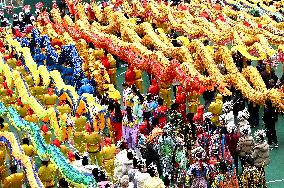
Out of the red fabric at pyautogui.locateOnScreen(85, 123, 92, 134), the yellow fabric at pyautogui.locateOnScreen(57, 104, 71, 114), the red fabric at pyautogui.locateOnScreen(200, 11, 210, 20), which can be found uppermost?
the red fabric at pyautogui.locateOnScreen(200, 11, 210, 20)

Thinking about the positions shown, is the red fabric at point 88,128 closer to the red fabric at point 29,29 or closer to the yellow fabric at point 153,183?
the yellow fabric at point 153,183

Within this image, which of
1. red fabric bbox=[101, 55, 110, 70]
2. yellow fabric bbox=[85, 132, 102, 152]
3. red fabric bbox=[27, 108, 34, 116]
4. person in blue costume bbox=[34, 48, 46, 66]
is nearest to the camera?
yellow fabric bbox=[85, 132, 102, 152]

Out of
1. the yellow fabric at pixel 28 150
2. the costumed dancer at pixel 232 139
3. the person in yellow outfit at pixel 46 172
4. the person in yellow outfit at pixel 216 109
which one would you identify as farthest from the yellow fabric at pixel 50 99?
the costumed dancer at pixel 232 139

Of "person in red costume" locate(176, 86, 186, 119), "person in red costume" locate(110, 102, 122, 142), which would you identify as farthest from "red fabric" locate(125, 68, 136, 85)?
"person in red costume" locate(110, 102, 122, 142)

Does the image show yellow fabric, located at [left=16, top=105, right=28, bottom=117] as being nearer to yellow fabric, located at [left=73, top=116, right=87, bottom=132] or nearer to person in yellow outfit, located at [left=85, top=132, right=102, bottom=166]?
yellow fabric, located at [left=73, top=116, right=87, bottom=132]

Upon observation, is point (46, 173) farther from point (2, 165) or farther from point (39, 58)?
point (39, 58)

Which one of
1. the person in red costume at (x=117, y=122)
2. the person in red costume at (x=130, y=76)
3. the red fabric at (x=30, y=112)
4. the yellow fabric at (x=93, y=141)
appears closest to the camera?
the yellow fabric at (x=93, y=141)

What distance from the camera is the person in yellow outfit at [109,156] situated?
447 inches

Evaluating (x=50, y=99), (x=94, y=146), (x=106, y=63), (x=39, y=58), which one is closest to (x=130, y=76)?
(x=106, y=63)

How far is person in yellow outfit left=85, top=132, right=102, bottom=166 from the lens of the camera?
38.9ft

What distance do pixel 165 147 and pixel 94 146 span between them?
159 centimetres

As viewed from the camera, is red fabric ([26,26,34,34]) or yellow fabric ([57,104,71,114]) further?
red fabric ([26,26,34,34])

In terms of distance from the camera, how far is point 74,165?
34.7 feet

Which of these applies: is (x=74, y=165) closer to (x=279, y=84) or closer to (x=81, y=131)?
(x=81, y=131)
